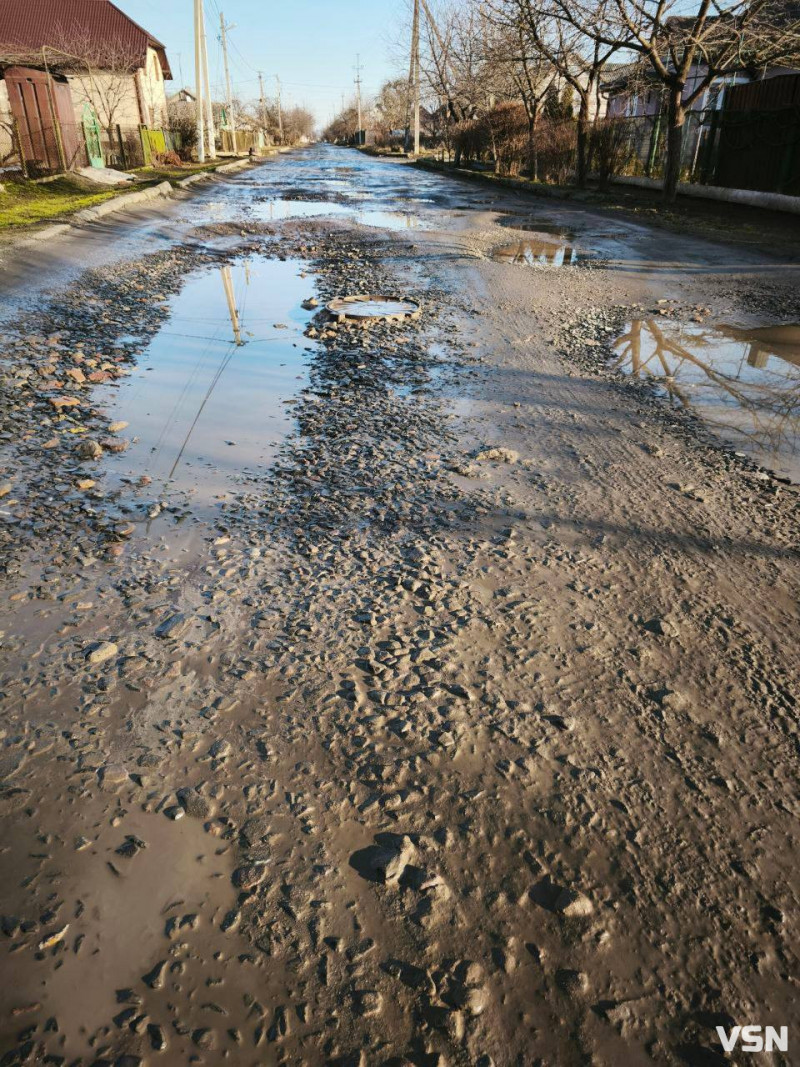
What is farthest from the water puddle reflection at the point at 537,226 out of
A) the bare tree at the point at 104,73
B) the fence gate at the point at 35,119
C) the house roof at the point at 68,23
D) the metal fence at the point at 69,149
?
the house roof at the point at 68,23

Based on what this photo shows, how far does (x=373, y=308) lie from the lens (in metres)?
6.96

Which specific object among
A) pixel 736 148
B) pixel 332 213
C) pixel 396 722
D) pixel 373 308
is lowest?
pixel 396 722

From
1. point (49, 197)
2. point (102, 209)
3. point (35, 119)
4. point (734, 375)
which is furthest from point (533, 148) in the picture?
point (734, 375)

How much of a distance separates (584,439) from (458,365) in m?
1.59

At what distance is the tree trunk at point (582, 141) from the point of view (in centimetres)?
2281

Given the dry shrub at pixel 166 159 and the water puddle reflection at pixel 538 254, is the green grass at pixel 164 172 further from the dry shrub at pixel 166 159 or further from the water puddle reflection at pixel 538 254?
the water puddle reflection at pixel 538 254

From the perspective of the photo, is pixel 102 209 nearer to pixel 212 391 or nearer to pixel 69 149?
pixel 69 149

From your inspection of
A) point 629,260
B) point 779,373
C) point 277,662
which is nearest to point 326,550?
point 277,662

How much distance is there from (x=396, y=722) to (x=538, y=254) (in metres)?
10.4

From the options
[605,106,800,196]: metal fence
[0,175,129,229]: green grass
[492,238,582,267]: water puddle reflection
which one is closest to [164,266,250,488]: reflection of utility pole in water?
[492,238,582,267]: water puddle reflection

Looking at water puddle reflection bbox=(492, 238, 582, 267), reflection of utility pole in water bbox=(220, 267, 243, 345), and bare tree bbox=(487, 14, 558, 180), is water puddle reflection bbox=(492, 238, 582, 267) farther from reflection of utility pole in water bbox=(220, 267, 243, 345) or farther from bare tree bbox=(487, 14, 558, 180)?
bare tree bbox=(487, 14, 558, 180)

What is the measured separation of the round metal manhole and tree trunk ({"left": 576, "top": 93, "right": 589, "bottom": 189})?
64.2 feet

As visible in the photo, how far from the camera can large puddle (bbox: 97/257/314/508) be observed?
3.66 meters

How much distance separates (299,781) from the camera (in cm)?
184
